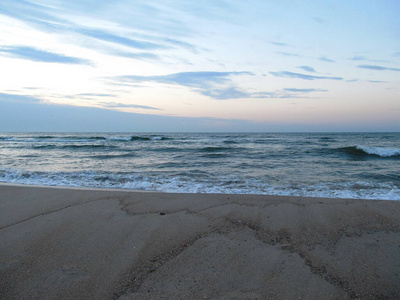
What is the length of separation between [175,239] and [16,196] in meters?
3.99

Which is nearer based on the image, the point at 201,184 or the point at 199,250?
the point at 199,250

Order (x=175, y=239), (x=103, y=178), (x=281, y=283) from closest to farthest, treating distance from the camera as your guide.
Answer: (x=281, y=283) < (x=175, y=239) < (x=103, y=178)

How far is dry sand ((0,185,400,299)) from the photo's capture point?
7.34 ft

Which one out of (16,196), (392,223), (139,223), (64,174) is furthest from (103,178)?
(392,223)

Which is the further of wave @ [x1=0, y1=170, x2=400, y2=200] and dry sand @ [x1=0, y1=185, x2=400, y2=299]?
wave @ [x1=0, y1=170, x2=400, y2=200]

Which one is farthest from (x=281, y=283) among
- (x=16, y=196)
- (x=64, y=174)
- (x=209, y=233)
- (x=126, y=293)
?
(x=64, y=174)

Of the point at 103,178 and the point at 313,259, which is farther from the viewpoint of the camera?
the point at 103,178

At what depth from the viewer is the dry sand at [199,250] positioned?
88.1 inches

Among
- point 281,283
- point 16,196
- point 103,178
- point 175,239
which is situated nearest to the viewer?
point 281,283

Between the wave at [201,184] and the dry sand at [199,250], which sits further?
the wave at [201,184]

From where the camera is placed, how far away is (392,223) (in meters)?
3.67

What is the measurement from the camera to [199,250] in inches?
113

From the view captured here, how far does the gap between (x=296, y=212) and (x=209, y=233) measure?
172 centimetres

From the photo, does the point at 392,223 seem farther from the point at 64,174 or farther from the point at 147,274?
the point at 64,174
